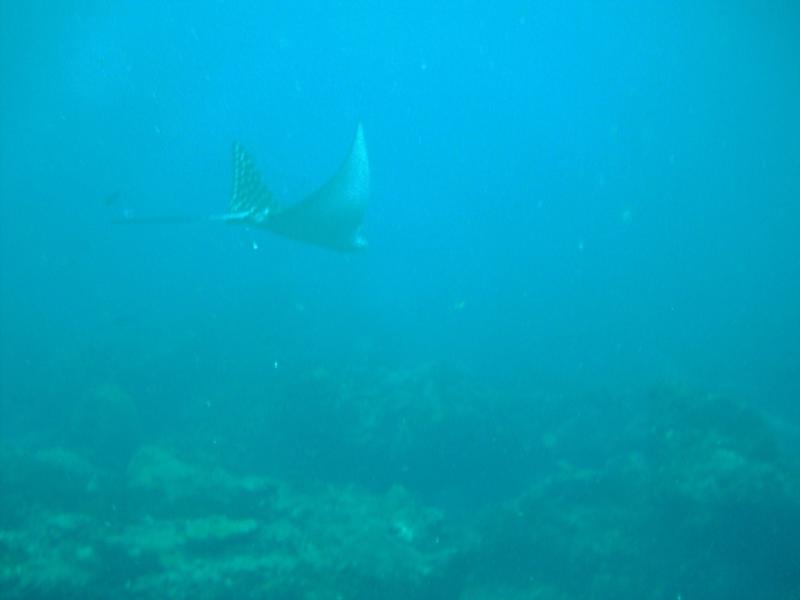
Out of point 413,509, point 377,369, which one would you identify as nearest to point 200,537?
point 413,509

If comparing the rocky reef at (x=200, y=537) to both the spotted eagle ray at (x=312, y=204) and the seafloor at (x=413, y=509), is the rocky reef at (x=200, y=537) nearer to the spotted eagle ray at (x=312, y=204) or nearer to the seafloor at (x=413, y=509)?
the seafloor at (x=413, y=509)

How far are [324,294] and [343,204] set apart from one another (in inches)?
812

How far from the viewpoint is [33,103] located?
39.6 m

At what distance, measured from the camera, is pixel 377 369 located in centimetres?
1453

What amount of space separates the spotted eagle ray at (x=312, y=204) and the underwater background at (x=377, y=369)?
3.70 m

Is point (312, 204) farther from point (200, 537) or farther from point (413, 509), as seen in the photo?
point (413, 509)

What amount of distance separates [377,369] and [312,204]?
7571 millimetres

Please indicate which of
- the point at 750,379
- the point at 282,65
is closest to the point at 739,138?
the point at 282,65

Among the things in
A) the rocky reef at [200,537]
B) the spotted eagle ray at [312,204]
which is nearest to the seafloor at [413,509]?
the rocky reef at [200,537]

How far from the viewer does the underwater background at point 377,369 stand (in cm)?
753

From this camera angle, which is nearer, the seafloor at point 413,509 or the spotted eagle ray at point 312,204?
the seafloor at point 413,509

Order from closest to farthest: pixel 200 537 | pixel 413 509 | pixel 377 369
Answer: pixel 200 537 → pixel 413 509 → pixel 377 369

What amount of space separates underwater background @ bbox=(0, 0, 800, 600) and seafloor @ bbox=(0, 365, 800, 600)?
0.04 metres

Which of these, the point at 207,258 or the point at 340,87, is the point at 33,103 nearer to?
the point at 207,258
